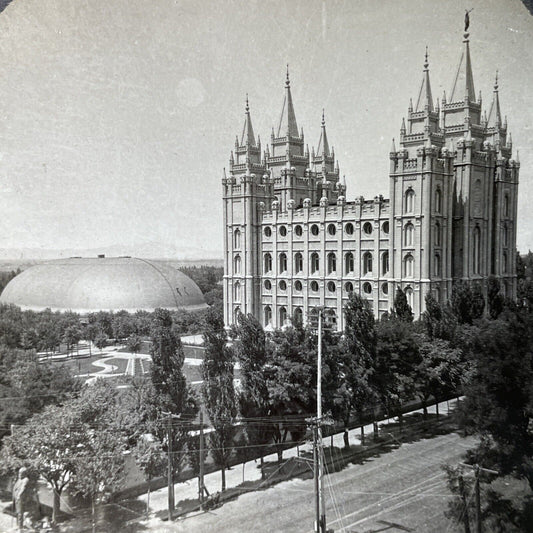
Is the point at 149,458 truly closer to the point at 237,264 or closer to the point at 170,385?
the point at 170,385

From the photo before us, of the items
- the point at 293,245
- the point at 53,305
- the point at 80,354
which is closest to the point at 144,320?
the point at 80,354

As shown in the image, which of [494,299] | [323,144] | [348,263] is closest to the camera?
[494,299]

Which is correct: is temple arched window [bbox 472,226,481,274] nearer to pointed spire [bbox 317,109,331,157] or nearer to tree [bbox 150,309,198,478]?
pointed spire [bbox 317,109,331,157]

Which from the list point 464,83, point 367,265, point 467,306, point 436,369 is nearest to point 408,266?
point 367,265

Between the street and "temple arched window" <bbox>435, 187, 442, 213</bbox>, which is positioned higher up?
"temple arched window" <bbox>435, 187, 442, 213</bbox>

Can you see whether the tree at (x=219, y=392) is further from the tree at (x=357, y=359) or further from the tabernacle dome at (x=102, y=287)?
the tabernacle dome at (x=102, y=287)

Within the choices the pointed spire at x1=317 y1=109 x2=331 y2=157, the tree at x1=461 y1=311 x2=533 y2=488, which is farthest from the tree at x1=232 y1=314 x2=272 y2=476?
the pointed spire at x1=317 y1=109 x2=331 y2=157
